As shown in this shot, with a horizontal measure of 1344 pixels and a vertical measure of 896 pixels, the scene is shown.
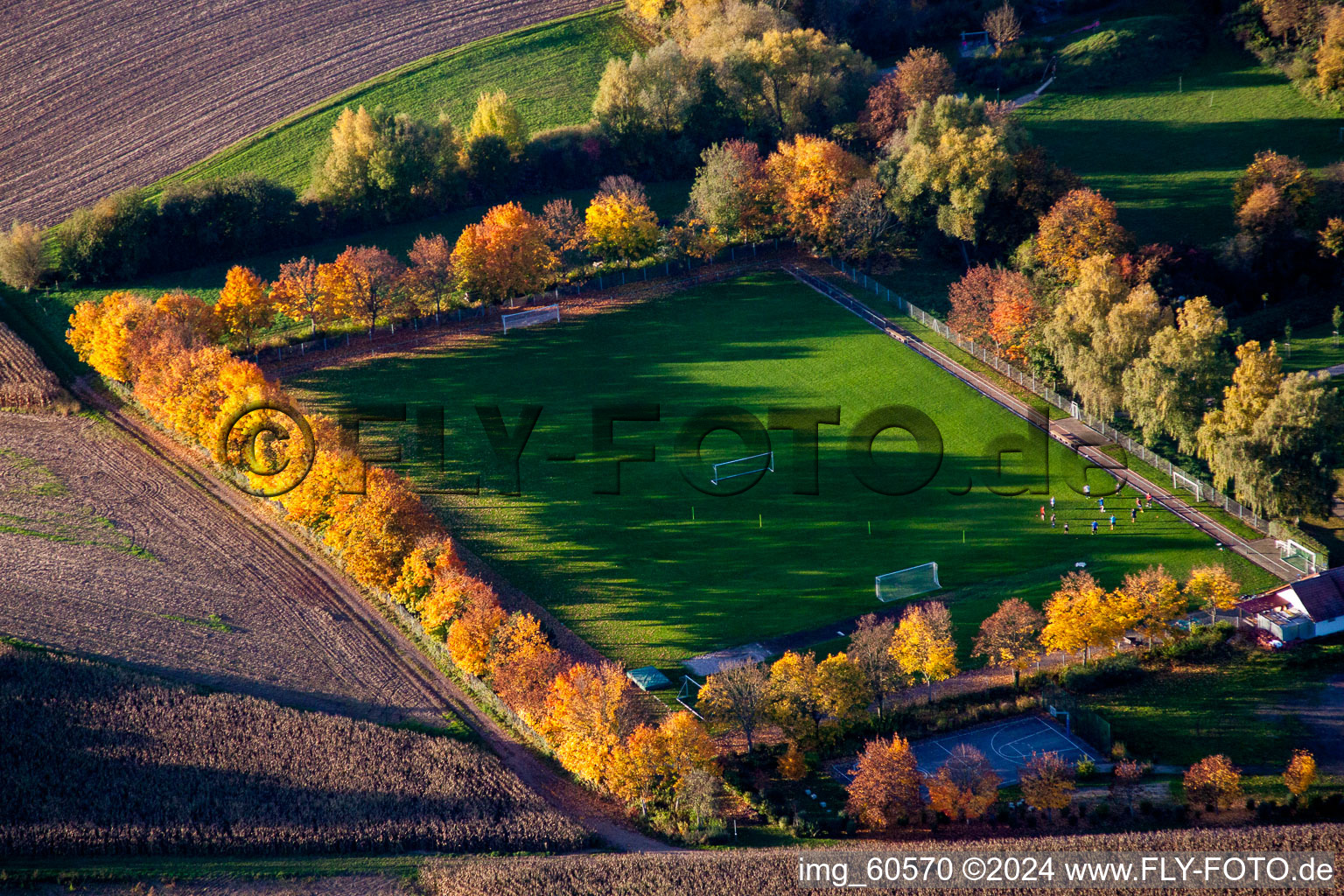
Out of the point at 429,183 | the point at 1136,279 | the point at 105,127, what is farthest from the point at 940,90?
the point at 105,127

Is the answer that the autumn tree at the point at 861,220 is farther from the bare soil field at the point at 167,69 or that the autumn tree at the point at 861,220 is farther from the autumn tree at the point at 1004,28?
the bare soil field at the point at 167,69

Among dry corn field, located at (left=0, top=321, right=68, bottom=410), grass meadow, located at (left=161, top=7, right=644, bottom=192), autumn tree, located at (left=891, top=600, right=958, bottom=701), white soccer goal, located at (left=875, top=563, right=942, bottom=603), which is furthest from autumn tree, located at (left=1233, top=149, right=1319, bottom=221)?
dry corn field, located at (left=0, top=321, right=68, bottom=410)

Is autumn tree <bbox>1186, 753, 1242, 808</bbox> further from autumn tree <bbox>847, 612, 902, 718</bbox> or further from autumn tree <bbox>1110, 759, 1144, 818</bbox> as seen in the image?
autumn tree <bbox>847, 612, 902, 718</bbox>

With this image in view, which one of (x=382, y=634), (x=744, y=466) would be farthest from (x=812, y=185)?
(x=382, y=634)

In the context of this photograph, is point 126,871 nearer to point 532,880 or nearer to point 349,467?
point 532,880

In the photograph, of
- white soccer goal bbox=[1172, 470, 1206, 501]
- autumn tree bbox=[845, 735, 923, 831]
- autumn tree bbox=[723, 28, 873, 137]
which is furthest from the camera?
autumn tree bbox=[723, 28, 873, 137]

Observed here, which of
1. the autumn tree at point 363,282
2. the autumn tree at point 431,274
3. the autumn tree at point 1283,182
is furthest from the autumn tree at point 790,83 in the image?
the autumn tree at point 363,282
